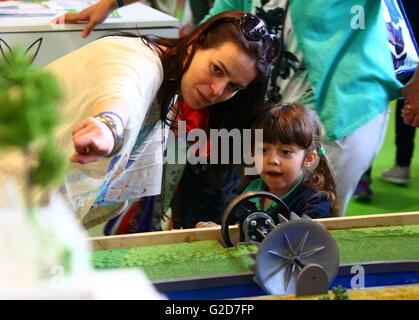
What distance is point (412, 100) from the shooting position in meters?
1.74

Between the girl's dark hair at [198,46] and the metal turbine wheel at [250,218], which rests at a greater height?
the girl's dark hair at [198,46]

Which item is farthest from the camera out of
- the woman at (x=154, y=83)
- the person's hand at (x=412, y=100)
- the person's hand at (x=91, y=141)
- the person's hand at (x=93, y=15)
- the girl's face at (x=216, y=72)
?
the person's hand at (x=93, y=15)

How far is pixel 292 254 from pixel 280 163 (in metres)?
0.61

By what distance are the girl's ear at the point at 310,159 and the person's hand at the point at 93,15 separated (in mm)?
749

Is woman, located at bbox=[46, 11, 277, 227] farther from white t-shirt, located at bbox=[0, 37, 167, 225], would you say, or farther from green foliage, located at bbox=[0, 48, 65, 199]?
green foliage, located at bbox=[0, 48, 65, 199]

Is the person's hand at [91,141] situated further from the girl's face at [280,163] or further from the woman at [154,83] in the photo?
the girl's face at [280,163]

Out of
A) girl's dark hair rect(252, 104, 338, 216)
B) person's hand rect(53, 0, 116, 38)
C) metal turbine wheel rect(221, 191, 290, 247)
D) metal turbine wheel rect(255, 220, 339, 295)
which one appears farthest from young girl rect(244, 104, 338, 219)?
person's hand rect(53, 0, 116, 38)

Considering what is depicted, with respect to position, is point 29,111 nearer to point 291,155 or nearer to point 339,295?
point 339,295

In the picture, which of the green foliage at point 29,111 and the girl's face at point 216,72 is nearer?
the green foliage at point 29,111

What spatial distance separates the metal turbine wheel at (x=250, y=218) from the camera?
1320mm

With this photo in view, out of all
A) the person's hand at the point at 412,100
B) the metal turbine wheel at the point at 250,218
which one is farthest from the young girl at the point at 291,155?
the metal turbine wheel at the point at 250,218

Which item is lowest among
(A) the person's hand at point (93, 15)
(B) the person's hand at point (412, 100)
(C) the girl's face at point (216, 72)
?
(B) the person's hand at point (412, 100)
